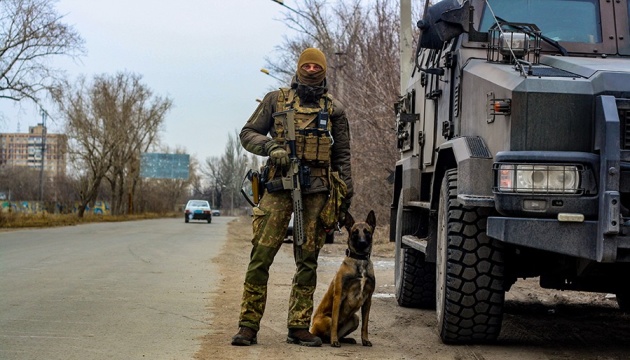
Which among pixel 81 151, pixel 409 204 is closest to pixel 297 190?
pixel 409 204

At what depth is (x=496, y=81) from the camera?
598 cm

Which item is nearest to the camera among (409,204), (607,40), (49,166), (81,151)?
(607,40)

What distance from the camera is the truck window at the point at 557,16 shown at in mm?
6996

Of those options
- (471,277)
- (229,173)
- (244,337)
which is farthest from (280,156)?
(229,173)

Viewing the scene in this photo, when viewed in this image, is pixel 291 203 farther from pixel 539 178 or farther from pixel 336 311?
pixel 539 178

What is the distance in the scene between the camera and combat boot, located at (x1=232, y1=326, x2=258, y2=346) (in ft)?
21.1

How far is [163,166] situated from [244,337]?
7757 cm

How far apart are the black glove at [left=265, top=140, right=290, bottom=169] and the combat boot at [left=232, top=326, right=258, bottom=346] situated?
1170 millimetres

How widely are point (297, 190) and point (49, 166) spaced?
510 ft

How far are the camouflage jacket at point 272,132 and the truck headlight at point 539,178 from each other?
1610mm

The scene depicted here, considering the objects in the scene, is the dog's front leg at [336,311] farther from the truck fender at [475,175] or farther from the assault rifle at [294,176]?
the truck fender at [475,175]

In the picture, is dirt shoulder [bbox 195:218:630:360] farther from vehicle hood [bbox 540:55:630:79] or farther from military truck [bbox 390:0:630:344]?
vehicle hood [bbox 540:55:630:79]

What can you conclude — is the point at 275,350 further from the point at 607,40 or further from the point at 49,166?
the point at 49,166

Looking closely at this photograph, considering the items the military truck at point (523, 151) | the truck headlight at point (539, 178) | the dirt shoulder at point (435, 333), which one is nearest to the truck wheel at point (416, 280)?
the dirt shoulder at point (435, 333)
